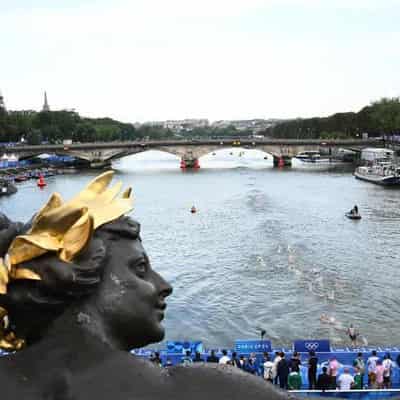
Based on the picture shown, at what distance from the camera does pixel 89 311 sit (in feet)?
5.21

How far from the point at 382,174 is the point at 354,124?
48795mm

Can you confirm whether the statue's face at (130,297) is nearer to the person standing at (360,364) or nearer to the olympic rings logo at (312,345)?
the person standing at (360,364)

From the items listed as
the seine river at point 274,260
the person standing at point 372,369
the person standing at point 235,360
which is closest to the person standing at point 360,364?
the person standing at point 372,369

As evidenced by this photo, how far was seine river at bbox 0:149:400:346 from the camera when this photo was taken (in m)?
16.7

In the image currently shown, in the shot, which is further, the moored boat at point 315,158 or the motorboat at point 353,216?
the moored boat at point 315,158

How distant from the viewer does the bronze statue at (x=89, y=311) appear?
148 centimetres

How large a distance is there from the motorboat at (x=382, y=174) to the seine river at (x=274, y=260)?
2226mm

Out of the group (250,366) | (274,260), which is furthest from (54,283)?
(274,260)

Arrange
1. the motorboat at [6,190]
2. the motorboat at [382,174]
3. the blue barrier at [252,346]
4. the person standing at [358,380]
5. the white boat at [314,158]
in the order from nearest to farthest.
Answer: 1. the person standing at [358,380]
2. the blue barrier at [252,346]
3. the motorboat at [6,190]
4. the motorboat at [382,174]
5. the white boat at [314,158]

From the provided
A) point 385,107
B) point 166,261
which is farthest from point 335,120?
point 166,261

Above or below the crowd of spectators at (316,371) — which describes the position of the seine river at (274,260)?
below

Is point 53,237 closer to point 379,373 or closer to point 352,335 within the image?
point 379,373

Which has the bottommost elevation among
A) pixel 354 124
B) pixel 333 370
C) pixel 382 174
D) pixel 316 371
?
pixel 382 174

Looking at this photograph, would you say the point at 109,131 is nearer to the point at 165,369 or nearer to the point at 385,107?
the point at 385,107
